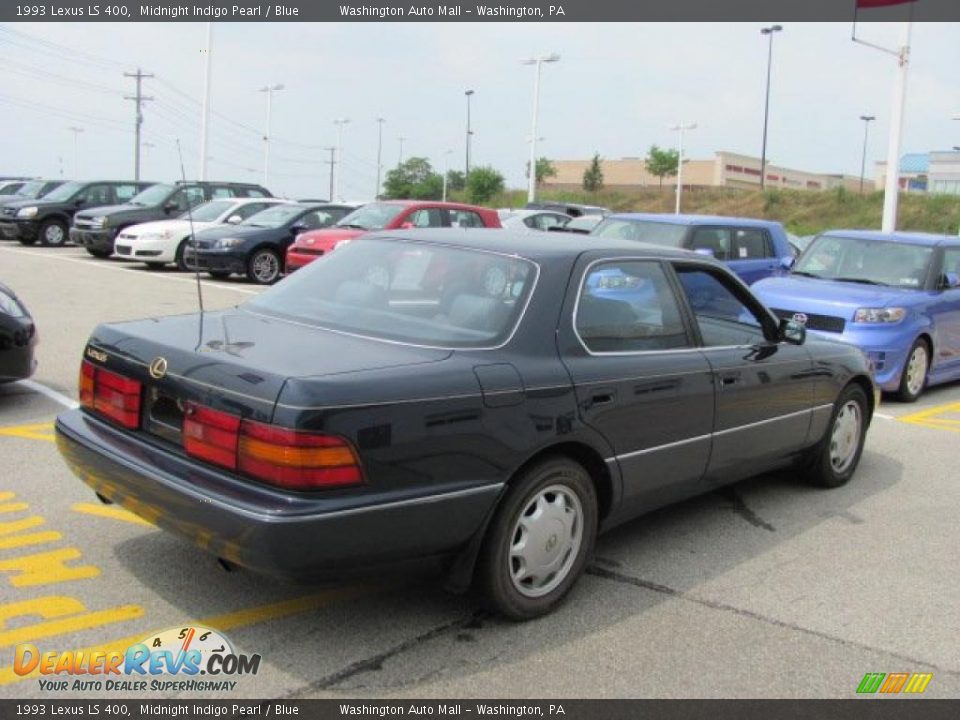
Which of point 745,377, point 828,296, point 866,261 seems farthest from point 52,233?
point 745,377

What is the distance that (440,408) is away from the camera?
11.0ft

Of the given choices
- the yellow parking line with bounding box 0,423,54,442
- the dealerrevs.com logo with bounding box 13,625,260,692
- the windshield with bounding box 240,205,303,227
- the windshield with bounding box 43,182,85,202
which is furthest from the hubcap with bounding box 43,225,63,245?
the dealerrevs.com logo with bounding box 13,625,260,692

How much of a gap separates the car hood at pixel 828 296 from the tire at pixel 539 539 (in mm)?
5520

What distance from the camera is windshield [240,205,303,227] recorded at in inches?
692

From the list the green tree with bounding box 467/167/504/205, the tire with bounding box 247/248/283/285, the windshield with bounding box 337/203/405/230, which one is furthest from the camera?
the green tree with bounding box 467/167/504/205

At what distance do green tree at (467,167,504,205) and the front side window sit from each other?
69429 mm

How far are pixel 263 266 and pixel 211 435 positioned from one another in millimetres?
14114

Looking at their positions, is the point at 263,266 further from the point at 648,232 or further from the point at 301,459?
the point at 301,459

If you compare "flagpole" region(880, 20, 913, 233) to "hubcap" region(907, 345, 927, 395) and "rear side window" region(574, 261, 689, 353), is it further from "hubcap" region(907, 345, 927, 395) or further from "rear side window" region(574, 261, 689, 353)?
"rear side window" region(574, 261, 689, 353)

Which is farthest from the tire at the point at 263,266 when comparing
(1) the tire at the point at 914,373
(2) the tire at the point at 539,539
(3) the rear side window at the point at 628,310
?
(2) the tire at the point at 539,539

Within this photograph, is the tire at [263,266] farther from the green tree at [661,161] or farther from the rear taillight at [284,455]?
the green tree at [661,161]

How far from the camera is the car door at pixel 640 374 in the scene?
4.01 m
